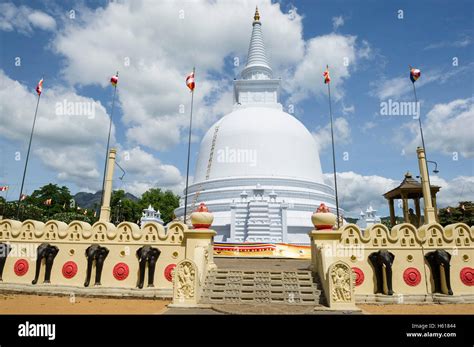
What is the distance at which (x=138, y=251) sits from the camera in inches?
474

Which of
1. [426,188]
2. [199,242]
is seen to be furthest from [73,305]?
[426,188]

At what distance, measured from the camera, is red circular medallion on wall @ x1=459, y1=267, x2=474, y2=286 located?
36.2ft

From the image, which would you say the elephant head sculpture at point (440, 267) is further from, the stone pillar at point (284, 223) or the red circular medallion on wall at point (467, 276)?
the stone pillar at point (284, 223)

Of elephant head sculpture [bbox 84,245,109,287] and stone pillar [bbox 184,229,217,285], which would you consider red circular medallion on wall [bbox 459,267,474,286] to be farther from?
elephant head sculpture [bbox 84,245,109,287]

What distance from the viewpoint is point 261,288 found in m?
10.3

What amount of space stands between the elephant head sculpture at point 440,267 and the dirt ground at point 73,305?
950cm

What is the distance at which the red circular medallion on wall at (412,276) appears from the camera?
437 inches

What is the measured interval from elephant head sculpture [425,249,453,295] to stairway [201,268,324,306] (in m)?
4.37

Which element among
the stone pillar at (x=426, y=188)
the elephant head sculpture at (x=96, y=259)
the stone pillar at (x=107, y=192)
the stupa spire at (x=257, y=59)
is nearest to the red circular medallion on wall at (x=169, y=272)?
the elephant head sculpture at (x=96, y=259)

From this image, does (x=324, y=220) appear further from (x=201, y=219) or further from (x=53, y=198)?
(x=53, y=198)

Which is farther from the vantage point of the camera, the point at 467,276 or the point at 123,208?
the point at 123,208

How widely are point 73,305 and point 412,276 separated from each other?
467 inches

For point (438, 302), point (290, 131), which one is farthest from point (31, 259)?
point (290, 131)
